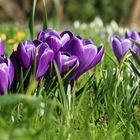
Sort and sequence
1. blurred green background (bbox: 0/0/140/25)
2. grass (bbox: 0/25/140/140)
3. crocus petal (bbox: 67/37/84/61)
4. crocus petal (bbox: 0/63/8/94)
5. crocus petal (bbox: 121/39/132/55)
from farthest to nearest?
blurred green background (bbox: 0/0/140/25), crocus petal (bbox: 121/39/132/55), crocus petal (bbox: 67/37/84/61), crocus petal (bbox: 0/63/8/94), grass (bbox: 0/25/140/140)

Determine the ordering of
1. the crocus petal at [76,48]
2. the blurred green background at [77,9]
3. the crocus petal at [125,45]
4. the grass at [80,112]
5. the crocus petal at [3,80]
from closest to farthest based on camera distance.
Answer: the grass at [80,112] < the crocus petal at [3,80] < the crocus petal at [76,48] < the crocus petal at [125,45] < the blurred green background at [77,9]

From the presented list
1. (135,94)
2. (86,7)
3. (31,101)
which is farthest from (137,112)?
(86,7)

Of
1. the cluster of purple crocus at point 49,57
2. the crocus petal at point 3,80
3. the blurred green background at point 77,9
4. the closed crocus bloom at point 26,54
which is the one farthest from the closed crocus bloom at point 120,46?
the blurred green background at point 77,9

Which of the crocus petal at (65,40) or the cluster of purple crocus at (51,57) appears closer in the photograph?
the cluster of purple crocus at (51,57)

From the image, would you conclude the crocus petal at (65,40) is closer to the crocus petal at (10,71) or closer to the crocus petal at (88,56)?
the crocus petal at (88,56)

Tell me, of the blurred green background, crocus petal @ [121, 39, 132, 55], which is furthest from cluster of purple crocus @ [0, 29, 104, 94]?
the blurred green background

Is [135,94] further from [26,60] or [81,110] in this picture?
[26,60]

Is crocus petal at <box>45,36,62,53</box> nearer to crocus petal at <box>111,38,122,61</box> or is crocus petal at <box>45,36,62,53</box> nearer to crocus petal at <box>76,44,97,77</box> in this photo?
crocus petal at <box>76,44,97,77</box>
